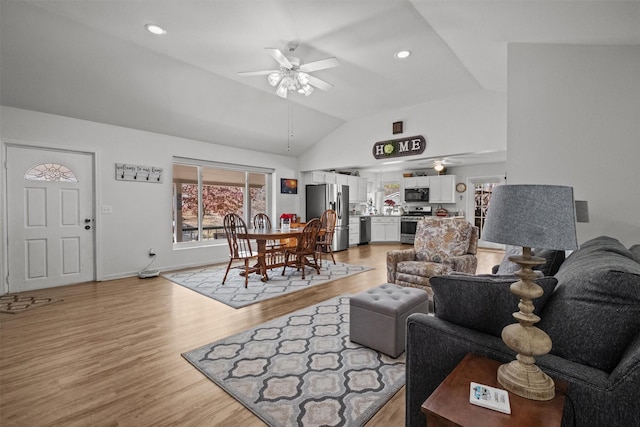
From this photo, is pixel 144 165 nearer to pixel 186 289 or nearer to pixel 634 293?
pixel 186 289

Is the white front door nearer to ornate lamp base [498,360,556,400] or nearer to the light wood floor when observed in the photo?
the light wood floor

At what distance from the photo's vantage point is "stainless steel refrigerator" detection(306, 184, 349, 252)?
700cm

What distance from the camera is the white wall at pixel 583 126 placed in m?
2.41

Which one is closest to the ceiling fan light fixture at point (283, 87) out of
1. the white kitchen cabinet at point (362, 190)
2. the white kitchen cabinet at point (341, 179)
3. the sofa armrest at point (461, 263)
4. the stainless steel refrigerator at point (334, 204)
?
the sofa armrest at point (461, 263)

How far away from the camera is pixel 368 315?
7.55ft

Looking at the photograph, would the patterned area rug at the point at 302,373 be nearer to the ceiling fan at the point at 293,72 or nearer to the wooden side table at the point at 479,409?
the wooden side table at the point at 479,409

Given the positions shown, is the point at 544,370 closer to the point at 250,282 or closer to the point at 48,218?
the point at 250,282

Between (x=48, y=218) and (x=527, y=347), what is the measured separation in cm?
541

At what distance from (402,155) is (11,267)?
233 inches

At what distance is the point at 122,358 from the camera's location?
2.21m

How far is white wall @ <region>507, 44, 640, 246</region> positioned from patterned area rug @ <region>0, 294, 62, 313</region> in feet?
17.9

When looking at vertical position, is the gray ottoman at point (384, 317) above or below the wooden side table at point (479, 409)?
below

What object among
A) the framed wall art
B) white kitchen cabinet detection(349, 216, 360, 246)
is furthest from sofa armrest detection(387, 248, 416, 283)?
white kitchen cabinet detection(349, 216, 360, 246)

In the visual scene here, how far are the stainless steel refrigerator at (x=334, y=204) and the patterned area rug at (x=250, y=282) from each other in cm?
188
